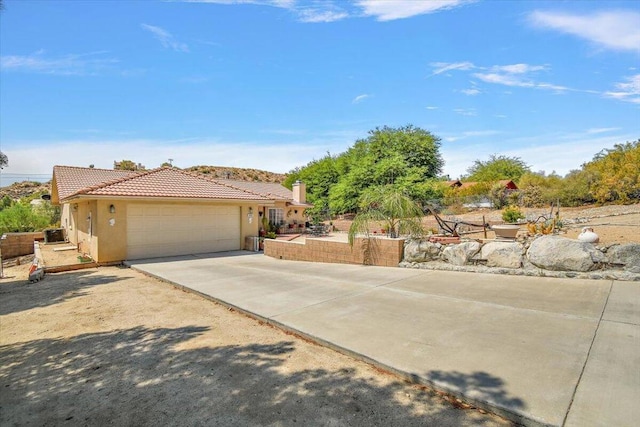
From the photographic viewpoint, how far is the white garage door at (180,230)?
519 inches

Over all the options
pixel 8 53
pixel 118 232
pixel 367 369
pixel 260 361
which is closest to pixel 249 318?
pixel 260 361

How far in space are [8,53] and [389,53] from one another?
49.5ft

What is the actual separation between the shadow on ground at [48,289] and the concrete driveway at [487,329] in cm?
230

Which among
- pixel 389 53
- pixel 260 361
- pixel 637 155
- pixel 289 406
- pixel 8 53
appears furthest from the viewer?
pixel 637 155

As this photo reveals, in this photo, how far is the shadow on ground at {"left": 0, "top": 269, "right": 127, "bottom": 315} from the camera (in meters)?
7.37

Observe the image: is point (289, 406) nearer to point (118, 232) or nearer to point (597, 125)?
point (118, 232)

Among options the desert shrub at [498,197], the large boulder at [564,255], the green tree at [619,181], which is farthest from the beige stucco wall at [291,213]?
the green tree at [619,181]

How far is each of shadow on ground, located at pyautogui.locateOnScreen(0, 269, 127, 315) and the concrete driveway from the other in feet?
7.56

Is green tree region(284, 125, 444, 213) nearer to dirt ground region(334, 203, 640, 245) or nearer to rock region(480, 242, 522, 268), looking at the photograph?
dirt ground region(334, 203, 640, 245)

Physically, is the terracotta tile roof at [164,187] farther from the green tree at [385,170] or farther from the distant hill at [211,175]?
the green tree at [385,170]

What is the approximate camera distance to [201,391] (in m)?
3.46

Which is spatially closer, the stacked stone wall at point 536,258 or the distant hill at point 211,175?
the stacked stone wall at point 536,258

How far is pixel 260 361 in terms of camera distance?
4.17 m

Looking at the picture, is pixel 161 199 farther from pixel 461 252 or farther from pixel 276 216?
pixel 276 216
